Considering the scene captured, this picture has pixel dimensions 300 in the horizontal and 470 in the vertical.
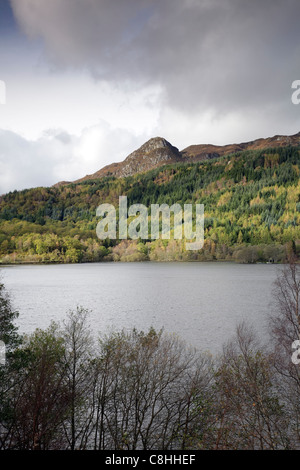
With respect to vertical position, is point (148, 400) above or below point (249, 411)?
below

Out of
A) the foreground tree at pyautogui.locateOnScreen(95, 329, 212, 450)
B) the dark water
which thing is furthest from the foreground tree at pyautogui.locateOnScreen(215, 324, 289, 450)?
the dark water

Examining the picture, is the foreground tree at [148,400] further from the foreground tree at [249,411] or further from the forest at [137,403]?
the foreground tree at [249,411]

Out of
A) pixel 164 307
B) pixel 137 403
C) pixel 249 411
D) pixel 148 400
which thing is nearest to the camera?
pixel 249 411

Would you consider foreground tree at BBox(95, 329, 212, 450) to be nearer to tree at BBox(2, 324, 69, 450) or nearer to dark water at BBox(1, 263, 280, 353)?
tree at BBox(2, 324, 69, 450)

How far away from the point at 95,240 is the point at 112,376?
17160cm

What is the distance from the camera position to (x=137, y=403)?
655 inches

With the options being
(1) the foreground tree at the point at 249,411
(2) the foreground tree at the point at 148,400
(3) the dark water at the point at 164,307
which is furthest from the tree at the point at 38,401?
(1) the foreground tree at the point at 249,411

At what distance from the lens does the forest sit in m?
13.7

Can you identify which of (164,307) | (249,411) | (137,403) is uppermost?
(249,411)

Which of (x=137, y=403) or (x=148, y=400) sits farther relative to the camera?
(x=148, y=400)

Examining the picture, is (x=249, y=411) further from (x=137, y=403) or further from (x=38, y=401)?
(x=38, y=401)

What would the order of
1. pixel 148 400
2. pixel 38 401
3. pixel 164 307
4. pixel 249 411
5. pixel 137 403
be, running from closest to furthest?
pixel 38 401, pixel 249 411, pixel 137 403, pixel 148 400, pixel 164 307

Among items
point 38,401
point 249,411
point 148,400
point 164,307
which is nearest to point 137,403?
point 148,400
